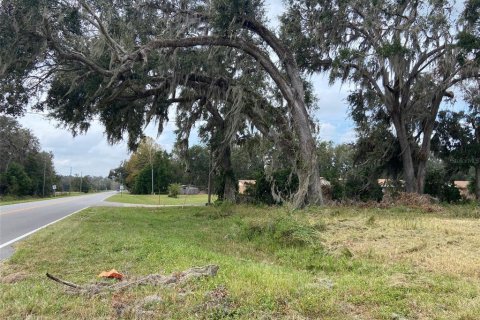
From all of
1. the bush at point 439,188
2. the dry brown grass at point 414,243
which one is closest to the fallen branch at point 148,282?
the dry brown grass at point 414,243

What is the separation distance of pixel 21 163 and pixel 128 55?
66405mm

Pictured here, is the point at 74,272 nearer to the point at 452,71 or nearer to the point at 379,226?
the point at 379,226

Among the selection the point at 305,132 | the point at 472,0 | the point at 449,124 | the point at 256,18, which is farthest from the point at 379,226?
the point at 449,124

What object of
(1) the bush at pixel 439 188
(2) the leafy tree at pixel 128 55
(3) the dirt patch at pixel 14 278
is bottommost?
(3) the dirt patch at pixel 14 278

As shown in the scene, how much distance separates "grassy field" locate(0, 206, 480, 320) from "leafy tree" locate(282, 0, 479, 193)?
11.0 metres

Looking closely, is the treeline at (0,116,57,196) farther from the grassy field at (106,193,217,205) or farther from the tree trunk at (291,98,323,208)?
the tree trunk at (291,98,323,208)

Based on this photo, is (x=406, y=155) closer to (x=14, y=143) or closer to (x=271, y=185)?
(x=271, y=185)

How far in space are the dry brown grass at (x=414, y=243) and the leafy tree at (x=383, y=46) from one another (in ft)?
35.5

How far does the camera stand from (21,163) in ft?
241

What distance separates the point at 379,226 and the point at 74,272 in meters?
7.10

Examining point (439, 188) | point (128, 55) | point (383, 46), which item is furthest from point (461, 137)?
point (128, 55)

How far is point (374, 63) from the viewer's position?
22.0m

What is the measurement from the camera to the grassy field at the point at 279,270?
4758 millimetres

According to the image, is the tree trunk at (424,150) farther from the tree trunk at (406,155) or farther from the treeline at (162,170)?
the treeline at (162,170)
